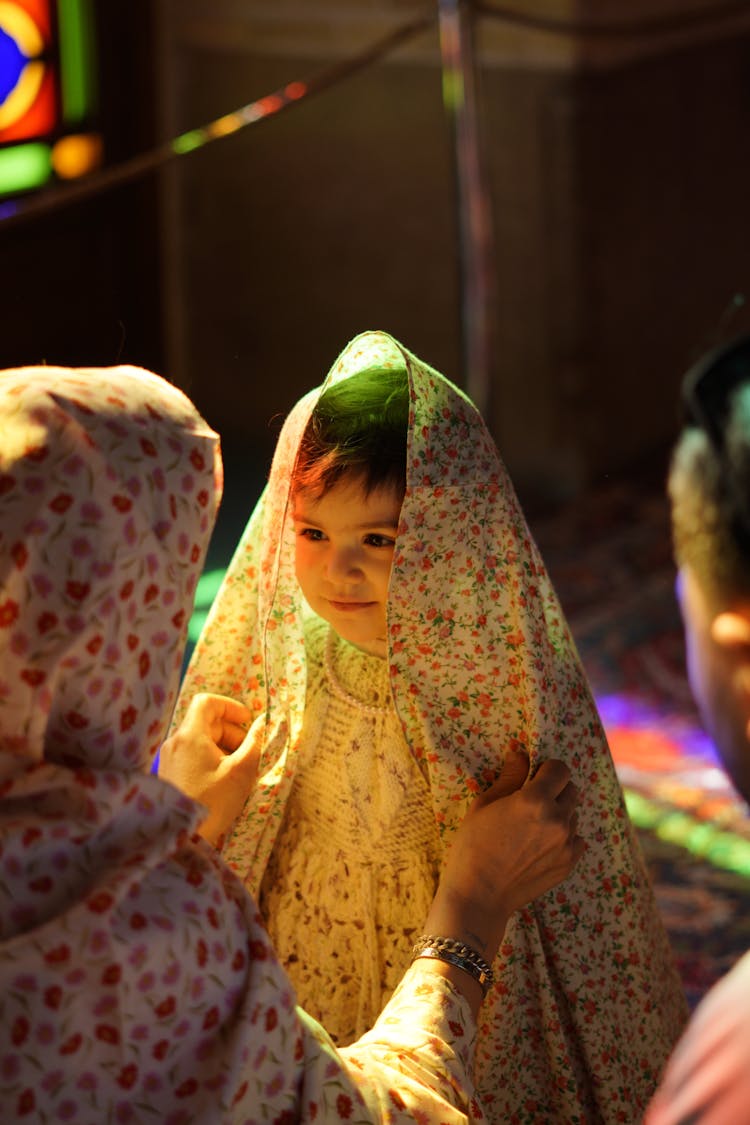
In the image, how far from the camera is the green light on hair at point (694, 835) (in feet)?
10.7

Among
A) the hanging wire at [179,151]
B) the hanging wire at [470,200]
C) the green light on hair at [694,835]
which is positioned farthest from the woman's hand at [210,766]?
the hanging wire at [470,200]

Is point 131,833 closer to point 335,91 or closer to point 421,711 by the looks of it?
point 421,711

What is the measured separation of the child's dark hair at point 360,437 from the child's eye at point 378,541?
0.06 metres

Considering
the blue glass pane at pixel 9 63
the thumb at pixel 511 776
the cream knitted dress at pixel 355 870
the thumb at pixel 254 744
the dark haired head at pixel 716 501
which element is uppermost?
the blue glass pane at pixel 9 63

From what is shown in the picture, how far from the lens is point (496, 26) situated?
5.89m

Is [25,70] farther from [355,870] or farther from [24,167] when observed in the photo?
[355,870]

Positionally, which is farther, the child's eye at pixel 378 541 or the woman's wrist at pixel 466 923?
the child's eye at pixel 378 541

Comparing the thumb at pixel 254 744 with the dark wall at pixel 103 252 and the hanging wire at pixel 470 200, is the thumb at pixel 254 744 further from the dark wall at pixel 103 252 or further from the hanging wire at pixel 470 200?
the dark wall at pixel 103 252

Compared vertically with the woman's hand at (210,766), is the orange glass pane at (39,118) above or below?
above

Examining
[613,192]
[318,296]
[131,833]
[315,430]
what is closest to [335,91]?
[318,296]

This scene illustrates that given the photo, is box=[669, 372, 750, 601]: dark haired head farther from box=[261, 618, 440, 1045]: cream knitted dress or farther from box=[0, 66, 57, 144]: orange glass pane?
box=[0, 66, 57, 144]: orange glass pane

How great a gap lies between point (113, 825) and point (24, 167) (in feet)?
14.6

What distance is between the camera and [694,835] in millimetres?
3402

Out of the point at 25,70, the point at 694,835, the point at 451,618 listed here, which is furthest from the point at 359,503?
the point at 25,70
